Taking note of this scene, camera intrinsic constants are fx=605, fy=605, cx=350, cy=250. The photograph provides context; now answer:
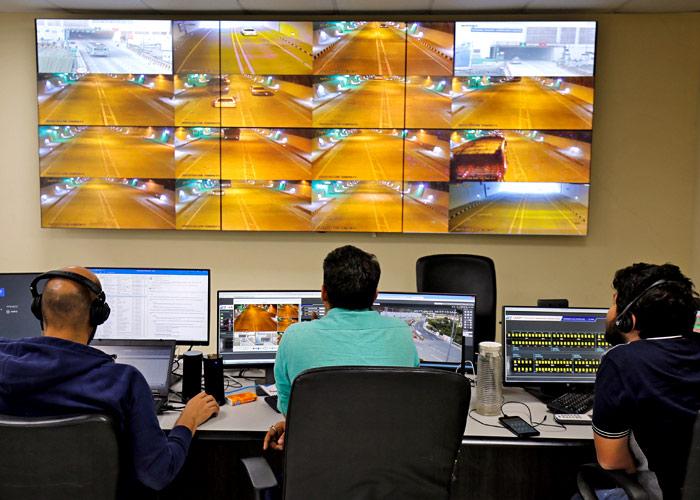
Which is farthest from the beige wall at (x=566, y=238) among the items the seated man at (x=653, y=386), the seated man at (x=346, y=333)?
the seated man at (x=653, y=386)

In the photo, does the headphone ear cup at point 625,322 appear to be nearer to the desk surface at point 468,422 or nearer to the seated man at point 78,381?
the desk surface at point 468,422

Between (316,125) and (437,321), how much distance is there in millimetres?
1878

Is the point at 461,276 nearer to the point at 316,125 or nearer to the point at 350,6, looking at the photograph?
the point at 316,125

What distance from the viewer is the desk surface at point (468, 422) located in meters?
2.02

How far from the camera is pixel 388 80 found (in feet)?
12.5

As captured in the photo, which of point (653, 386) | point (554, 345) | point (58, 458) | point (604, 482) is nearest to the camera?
point (58, 458)

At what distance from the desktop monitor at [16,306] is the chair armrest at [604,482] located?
211 cm

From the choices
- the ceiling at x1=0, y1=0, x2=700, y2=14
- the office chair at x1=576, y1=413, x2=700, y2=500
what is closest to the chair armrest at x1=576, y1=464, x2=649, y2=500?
A: the office chair at x1=576, y1=413, x2=700, y2=500

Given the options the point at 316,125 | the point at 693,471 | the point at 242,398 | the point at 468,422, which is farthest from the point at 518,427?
the point at 316,125

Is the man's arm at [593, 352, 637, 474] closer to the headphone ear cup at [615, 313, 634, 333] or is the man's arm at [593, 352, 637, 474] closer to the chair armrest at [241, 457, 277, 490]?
the headphone ear cup at [615, 313, 634, 333]

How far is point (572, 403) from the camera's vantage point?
2234mm

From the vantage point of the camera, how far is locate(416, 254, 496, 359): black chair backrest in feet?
10.8

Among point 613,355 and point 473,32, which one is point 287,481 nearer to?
point 613,355

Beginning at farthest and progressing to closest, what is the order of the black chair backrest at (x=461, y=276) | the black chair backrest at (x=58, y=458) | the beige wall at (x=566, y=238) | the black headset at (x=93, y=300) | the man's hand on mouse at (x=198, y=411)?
the beige wall at (x=566, y=238) → the black chair backrest at (x=461, y=276) → the man's hand on mouse at (x=198, y=411) → the black headset at (x=93, y=300) → the black chair backrest at (x=58, y=458)
